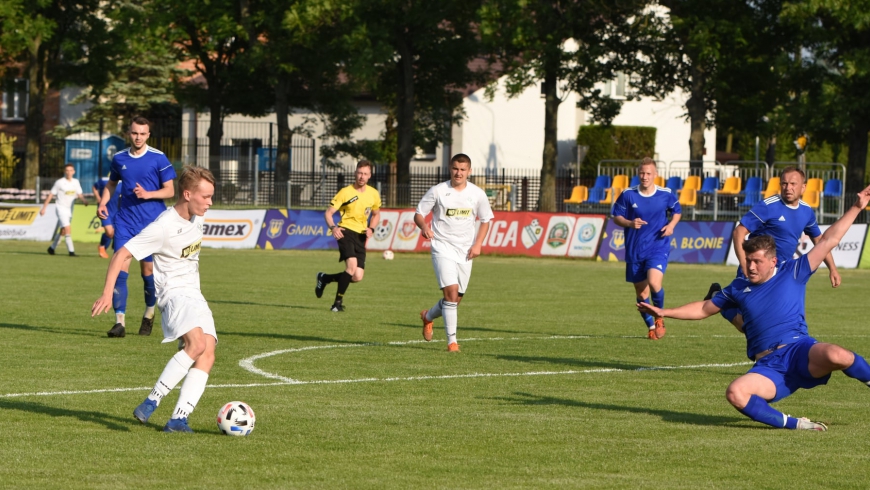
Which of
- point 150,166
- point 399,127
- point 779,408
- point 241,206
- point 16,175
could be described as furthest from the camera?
point 16,175

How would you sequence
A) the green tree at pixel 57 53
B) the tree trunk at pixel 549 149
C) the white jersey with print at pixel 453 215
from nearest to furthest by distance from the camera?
the white jersey with print at pixel 453 215 → the tree trunk at pixel 549 149 → the green tree at pixel 57 53

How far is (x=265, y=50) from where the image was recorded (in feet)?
153

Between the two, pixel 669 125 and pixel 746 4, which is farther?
pixel 669 125

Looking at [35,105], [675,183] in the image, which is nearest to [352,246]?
[675,183]

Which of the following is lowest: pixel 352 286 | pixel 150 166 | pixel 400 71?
pixel 352 286

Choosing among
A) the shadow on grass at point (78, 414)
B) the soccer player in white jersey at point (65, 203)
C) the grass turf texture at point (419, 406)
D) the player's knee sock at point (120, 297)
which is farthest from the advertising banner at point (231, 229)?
the shadow on grass at point (78, 414)

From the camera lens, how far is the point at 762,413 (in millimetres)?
7949

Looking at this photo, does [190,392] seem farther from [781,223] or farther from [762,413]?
[781,223]

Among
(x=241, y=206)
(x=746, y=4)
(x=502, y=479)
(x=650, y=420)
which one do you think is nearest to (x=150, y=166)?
(x=650, y=420)

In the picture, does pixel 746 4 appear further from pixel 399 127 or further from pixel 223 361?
pixel 223 361

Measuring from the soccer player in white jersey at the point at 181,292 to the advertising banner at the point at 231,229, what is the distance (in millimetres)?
25616

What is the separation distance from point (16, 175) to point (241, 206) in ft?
62.2

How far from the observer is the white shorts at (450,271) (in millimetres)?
12711

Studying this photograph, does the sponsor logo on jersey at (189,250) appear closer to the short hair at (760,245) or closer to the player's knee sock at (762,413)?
the short hair at (760,245)
